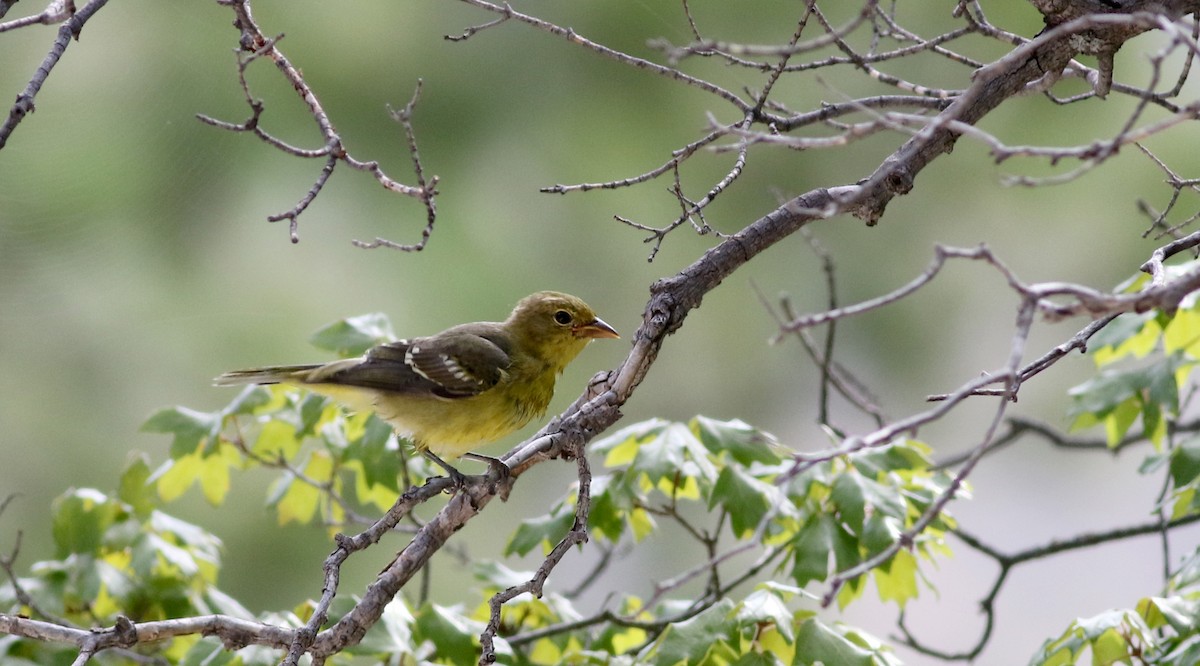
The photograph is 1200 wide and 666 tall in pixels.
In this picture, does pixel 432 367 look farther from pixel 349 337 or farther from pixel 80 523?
pixel 80 523

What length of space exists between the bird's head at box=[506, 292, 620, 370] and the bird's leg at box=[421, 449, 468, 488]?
16.5 inches

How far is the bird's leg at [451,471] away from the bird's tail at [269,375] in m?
0.36

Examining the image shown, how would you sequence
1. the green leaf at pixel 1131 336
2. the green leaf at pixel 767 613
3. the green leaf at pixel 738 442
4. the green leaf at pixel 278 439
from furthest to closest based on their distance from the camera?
1. the green leaf at pixel 278 439
2. the green leaf at pixel 1131 336
3. the green leaf at pixel 738 442
4. the green leaf at pixel 767 613

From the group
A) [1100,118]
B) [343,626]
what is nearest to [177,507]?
[343,626]

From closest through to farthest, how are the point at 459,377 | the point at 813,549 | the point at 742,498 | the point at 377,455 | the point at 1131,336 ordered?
the point at 813,549, the point at 742,498, the point at 1131,336, the point at 377,455, the point at 459,377

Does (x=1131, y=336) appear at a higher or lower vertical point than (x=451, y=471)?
higher

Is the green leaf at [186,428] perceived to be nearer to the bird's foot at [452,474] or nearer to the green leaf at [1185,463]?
the bird's foot at [452,474]

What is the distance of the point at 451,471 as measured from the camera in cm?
265

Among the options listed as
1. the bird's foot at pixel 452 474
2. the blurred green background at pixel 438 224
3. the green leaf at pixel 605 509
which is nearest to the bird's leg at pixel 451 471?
the bird's foot at pixel 452 474

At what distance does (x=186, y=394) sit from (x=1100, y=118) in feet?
12.1

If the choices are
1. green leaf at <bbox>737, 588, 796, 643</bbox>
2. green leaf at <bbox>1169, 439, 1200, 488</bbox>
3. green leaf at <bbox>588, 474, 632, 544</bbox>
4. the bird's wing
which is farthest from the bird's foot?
green leaf at <bbox>1169, 439, 1200, 488</bbox>

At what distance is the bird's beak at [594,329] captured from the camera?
10.1ft

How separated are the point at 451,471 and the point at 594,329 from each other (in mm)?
653

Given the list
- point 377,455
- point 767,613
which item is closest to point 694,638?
point 767,613
